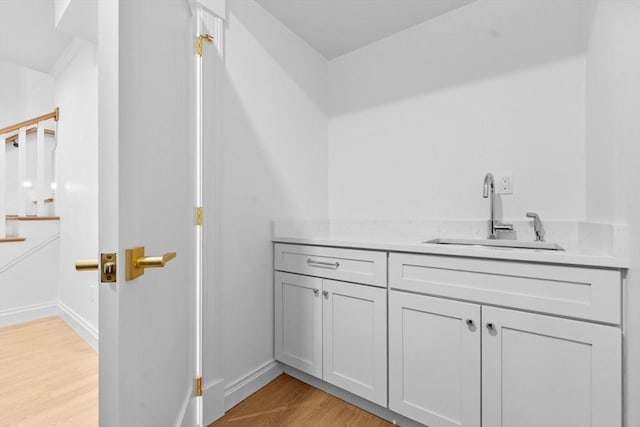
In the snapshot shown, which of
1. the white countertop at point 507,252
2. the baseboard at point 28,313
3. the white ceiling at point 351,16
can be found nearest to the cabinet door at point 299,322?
the white countertop at point 507,252

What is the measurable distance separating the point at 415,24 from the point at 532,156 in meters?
1.14

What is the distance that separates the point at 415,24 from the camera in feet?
6.37

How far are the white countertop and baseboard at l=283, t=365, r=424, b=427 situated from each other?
79cm

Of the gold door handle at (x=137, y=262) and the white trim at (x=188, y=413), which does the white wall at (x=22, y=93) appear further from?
the gold door handle at (x=137, y=262)

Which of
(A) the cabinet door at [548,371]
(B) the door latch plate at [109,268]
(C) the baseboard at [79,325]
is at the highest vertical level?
(B) the door latch plate at [109,268]

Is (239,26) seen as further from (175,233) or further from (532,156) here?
(532,156)

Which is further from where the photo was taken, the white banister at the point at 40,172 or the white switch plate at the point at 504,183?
the white banister at the point at 40,172

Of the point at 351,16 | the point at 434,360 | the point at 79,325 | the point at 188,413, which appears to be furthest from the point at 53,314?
the point at 351,16

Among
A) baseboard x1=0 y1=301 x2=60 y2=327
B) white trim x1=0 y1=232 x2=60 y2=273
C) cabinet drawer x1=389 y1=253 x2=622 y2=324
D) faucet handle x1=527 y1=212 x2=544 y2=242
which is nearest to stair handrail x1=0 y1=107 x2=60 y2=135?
white trim x1=0 y1=232 x2=60 y2=273

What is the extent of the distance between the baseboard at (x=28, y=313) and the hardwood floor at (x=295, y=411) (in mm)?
2468

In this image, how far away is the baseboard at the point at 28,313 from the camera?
2.55 m

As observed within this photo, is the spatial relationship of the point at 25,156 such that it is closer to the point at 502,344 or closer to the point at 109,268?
the point at 109,268

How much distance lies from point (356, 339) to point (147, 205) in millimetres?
1153

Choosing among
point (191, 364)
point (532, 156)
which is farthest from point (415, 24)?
point (191, 364)
